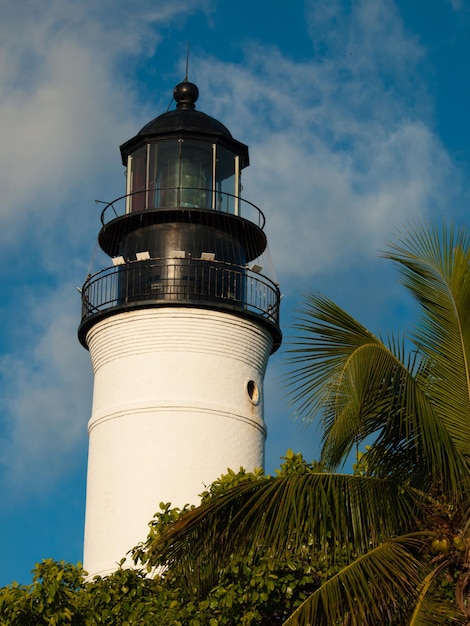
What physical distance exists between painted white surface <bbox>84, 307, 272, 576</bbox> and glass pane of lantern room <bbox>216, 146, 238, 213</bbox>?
8.38ft

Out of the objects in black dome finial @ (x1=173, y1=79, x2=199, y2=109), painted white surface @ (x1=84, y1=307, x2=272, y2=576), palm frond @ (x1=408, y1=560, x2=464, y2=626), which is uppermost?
black dome finial @ (x1=173, y1=79, x2=199, y2=109)

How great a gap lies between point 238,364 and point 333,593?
1059cm

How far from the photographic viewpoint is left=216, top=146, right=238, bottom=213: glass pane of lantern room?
22.7 meters

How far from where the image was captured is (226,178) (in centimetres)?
2302

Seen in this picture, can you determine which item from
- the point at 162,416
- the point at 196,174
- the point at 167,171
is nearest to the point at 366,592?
the point at 162,416

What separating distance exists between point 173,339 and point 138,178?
12.5 ft

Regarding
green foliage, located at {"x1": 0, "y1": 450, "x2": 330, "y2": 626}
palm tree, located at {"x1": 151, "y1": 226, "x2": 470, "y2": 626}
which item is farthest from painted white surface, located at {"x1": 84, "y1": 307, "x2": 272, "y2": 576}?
palm tree, located at {"x1": 151, "y1": 226, "x2": 470, "y2": 626}

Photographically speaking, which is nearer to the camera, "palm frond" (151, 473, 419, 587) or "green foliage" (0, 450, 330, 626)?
"palm frond" (151, 473, 419, 587)

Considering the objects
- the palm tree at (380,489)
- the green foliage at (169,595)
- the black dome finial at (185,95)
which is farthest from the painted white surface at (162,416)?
the palm tree at (380,489)

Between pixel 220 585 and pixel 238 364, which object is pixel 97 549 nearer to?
pixel 238 364

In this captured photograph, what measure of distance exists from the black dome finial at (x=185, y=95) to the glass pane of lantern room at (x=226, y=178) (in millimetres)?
1459

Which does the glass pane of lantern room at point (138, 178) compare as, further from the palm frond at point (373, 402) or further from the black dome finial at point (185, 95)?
the palm frond at point (373, 402)

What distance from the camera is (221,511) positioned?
11797mm

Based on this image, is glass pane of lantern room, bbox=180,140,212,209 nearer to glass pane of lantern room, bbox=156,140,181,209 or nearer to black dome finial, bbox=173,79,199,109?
glass pane of lantern room, bbox=156,140,181,209
